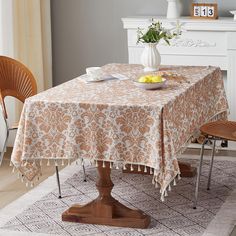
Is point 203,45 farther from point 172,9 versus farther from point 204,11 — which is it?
point 172,9

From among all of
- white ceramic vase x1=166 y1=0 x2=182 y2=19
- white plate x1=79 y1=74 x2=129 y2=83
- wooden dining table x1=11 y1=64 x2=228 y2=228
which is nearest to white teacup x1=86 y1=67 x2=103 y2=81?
white plate x1=79 y1=74 x2=129 y2=83

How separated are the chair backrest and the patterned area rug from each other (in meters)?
0.69

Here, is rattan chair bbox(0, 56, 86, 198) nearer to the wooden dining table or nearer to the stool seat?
the wooden dining table

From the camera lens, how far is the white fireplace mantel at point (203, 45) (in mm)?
5805

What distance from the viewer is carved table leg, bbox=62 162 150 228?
14.0ft

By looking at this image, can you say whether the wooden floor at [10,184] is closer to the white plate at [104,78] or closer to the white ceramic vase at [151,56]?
the white plate at [104,78]

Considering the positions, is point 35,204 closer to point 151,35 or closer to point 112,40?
point 151,35

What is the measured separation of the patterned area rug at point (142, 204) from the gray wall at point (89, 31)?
1381mm

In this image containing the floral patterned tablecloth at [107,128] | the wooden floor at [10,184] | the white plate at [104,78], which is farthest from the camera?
the wooden floor at [10,184]

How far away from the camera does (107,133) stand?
4.01 meters

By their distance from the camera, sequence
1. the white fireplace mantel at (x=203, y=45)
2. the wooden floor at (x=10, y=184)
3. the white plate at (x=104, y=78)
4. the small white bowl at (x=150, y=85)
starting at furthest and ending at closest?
the white fireplace mantel at (x=203, y=45)
the wooden floor at (x=10, y=184)
the white plate at (x=104, y=78)
the small white bowl at (x=150, y=85)

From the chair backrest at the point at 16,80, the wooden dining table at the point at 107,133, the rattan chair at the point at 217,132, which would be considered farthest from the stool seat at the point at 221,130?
the chair backrest at the point at 16,80

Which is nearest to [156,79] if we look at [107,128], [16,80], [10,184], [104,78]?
[104,78]

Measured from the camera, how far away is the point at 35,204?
4680 mm
